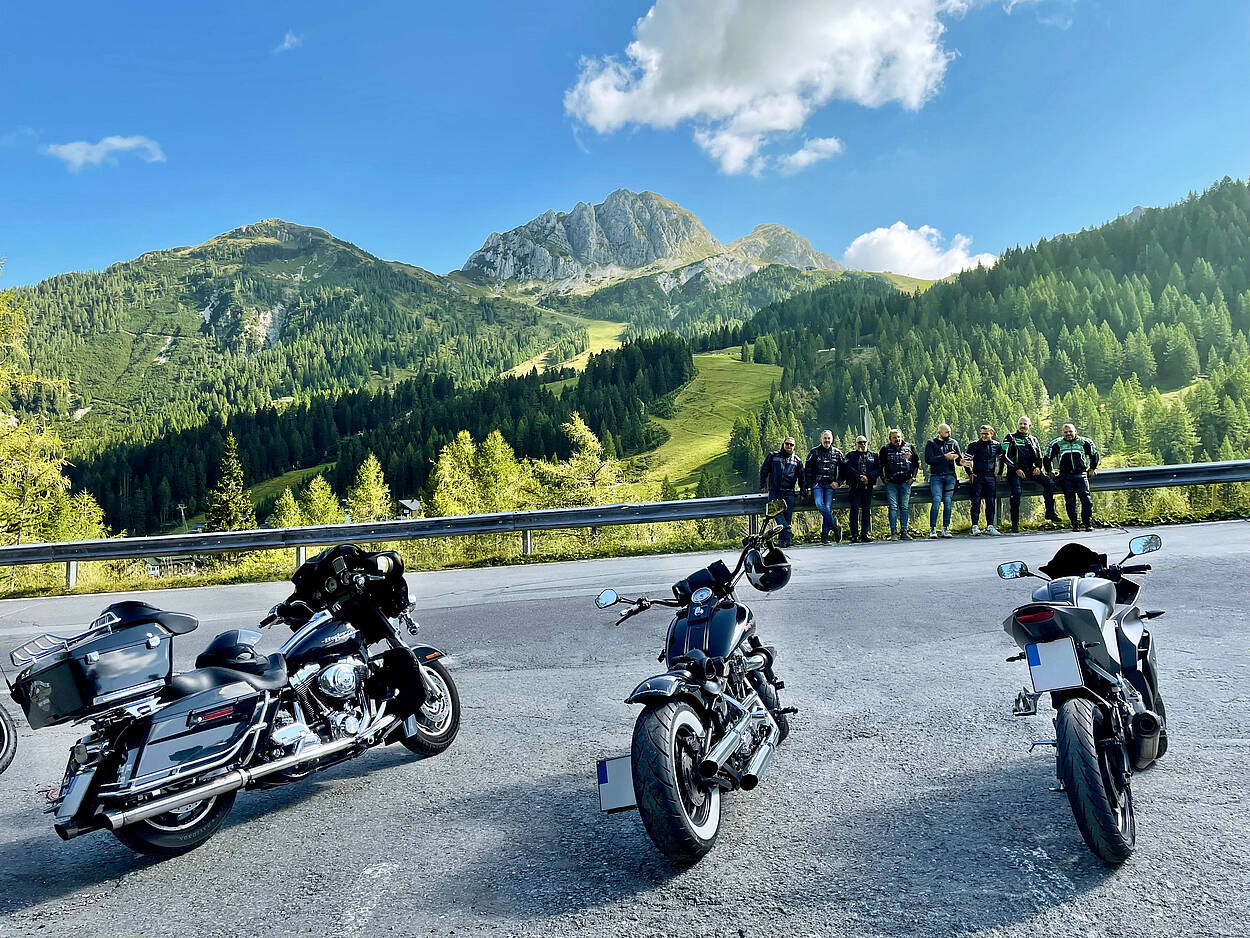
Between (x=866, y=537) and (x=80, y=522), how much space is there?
61573mm

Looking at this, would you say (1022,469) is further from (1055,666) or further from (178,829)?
(178,829)

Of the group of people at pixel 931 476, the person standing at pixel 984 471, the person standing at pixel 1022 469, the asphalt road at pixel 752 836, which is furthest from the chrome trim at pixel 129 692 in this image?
the person standing at pixel 1022 469

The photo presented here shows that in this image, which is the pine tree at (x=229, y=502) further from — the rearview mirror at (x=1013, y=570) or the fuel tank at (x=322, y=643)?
the rearview mirror at (x=1013, y=570)

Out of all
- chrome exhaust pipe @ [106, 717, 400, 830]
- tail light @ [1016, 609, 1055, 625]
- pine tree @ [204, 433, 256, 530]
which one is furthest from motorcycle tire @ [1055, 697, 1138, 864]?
pine tree @ [204, 433, 256, 530]

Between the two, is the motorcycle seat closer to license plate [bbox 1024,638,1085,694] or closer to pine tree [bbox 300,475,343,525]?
license plate [bbox 1024,638,1085,694]

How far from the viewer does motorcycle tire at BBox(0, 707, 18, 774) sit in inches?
199

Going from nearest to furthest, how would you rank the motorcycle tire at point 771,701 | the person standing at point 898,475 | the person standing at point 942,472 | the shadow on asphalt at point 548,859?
the shadow on asphalt at point 548,859 → the motorcycle tire at point 771,701 → the person standing at point 942,472 → the person standing at point 898,475

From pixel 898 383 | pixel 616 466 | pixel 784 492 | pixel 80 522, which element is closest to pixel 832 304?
pixel 898 383

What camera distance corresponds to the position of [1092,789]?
2.89 metres

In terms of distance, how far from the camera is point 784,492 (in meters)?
13.9

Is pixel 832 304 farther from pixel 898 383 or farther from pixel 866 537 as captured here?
pixel 866 537

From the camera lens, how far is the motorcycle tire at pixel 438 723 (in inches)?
187

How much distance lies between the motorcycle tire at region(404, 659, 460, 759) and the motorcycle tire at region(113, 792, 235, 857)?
110cm

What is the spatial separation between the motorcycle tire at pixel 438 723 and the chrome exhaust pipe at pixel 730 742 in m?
1.99
